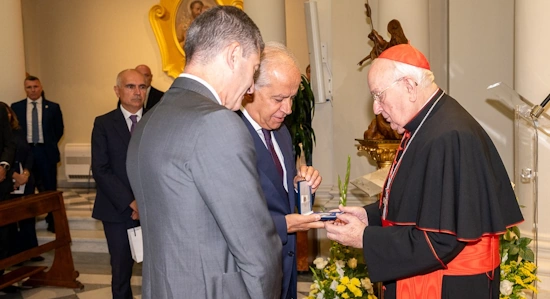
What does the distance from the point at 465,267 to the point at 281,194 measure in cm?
85

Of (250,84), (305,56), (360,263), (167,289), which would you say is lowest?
(360,263)

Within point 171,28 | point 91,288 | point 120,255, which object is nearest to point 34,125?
point 91,288

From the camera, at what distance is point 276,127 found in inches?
112

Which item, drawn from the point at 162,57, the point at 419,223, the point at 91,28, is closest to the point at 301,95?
the point at 419,223

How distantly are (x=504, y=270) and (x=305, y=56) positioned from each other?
680 centimetres

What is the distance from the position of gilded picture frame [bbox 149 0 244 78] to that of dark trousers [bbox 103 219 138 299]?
21.1 feet

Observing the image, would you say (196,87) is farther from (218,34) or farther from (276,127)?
(276,127)

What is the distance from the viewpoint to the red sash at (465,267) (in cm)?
231

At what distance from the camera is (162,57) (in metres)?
10.8

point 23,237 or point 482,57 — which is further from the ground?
point 482,57

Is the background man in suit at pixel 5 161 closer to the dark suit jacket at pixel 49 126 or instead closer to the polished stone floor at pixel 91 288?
the polished stone floor at pixel 91 288

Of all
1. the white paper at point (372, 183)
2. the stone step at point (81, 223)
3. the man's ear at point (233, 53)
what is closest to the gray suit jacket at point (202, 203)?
the man's ear at point (233, 53)

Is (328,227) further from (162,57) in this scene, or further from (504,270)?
(162,57)

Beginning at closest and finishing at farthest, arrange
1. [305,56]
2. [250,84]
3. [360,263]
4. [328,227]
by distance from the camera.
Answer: [250,84] → [328,227] → [360,263] → [305,56]
